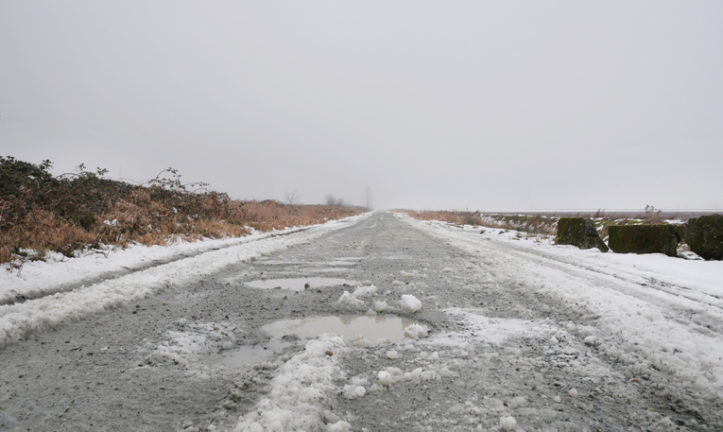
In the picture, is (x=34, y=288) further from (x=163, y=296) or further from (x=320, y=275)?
(x=320, y=275)

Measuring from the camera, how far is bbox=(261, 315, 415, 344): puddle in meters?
2.46

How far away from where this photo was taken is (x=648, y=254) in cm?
699

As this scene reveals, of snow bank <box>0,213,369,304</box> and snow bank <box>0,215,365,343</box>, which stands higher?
snow bank <box>0,213,369,304</box>

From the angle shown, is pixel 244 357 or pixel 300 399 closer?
pixel 300 399

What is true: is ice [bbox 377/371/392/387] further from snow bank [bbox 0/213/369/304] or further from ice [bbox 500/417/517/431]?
snow bank [bbox 0/213/369/304]

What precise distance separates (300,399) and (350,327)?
1146 mm

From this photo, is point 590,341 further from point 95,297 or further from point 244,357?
point 95,297

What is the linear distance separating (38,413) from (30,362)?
71 centimetres

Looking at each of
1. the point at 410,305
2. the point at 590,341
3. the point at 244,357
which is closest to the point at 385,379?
the point at 244,357

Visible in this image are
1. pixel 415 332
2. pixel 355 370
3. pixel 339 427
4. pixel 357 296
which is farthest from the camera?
pixel 357 296

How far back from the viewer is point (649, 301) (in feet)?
10.4

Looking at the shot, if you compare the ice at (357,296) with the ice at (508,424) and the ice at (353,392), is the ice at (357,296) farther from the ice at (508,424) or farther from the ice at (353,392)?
the ice at (508,424)

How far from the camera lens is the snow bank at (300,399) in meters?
1.36

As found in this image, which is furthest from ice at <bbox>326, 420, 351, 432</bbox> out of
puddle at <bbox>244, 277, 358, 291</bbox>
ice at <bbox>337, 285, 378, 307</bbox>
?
puddle at <bbox>244, 277, 358, 291</bbox>
